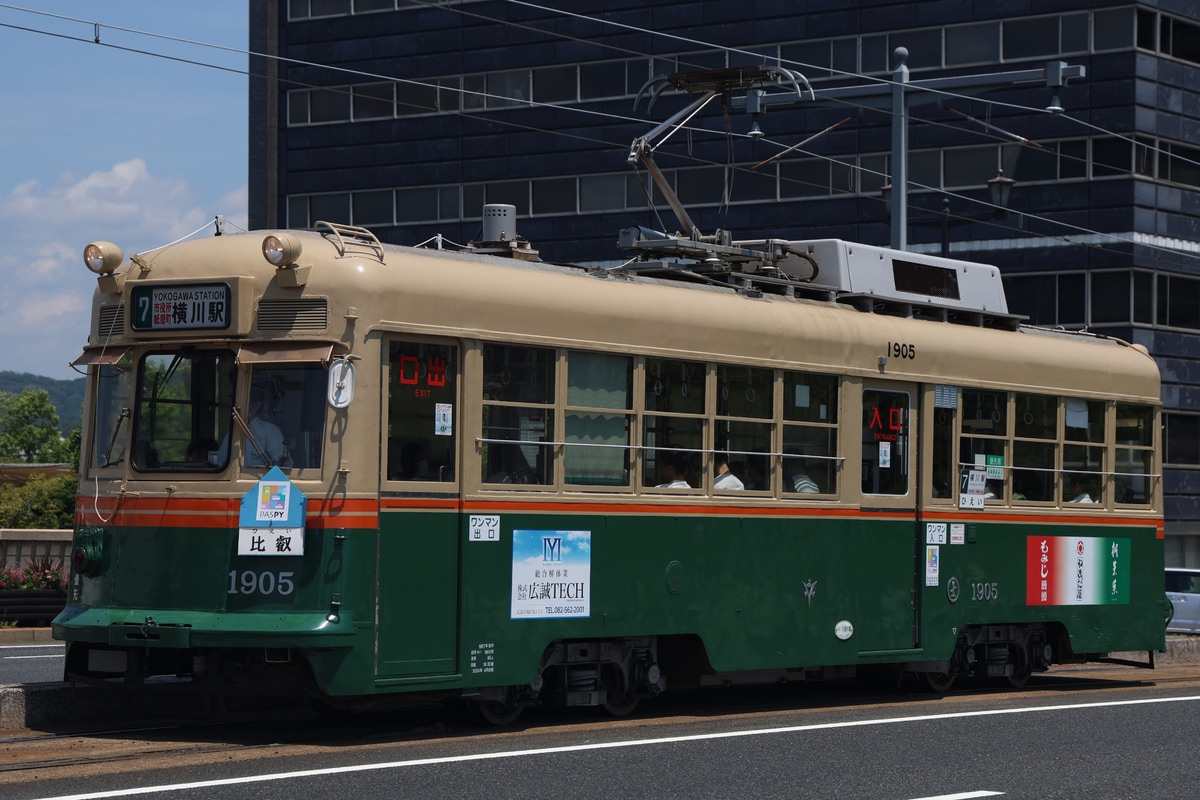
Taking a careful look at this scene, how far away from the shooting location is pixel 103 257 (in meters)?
11.9

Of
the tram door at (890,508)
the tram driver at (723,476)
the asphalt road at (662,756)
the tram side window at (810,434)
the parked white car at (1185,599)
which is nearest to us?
the asphalt road at (662,756)

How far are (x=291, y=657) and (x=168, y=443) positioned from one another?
1.64 m

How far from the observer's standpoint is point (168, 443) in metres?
11.4

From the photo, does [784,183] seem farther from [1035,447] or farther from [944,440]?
[944,440]

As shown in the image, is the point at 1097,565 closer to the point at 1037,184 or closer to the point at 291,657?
the point at 291,657

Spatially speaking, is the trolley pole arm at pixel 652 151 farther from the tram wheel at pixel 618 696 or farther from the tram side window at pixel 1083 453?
the tram side window at pixel 1083 453

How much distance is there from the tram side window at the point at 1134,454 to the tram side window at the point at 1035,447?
3.70 ft

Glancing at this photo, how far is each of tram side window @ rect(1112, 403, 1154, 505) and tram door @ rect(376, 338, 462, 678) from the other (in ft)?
26.7

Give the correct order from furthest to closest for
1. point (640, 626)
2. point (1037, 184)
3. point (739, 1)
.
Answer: point (739, 1) → point (1037, 184) → point (640, 626)

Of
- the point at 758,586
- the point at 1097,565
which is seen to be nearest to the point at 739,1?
the point at 1097,565

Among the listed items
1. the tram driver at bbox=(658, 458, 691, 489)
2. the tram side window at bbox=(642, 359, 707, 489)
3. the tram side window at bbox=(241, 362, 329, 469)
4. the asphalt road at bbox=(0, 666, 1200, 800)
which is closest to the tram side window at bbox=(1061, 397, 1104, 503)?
the asphalt road at bbox=(0, 666, 1200, 800)

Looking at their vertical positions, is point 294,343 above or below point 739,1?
below

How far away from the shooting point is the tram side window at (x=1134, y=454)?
17.2 m

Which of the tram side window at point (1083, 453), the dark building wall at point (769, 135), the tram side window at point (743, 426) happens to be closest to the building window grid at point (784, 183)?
the dark building wall at point (769, 135)
